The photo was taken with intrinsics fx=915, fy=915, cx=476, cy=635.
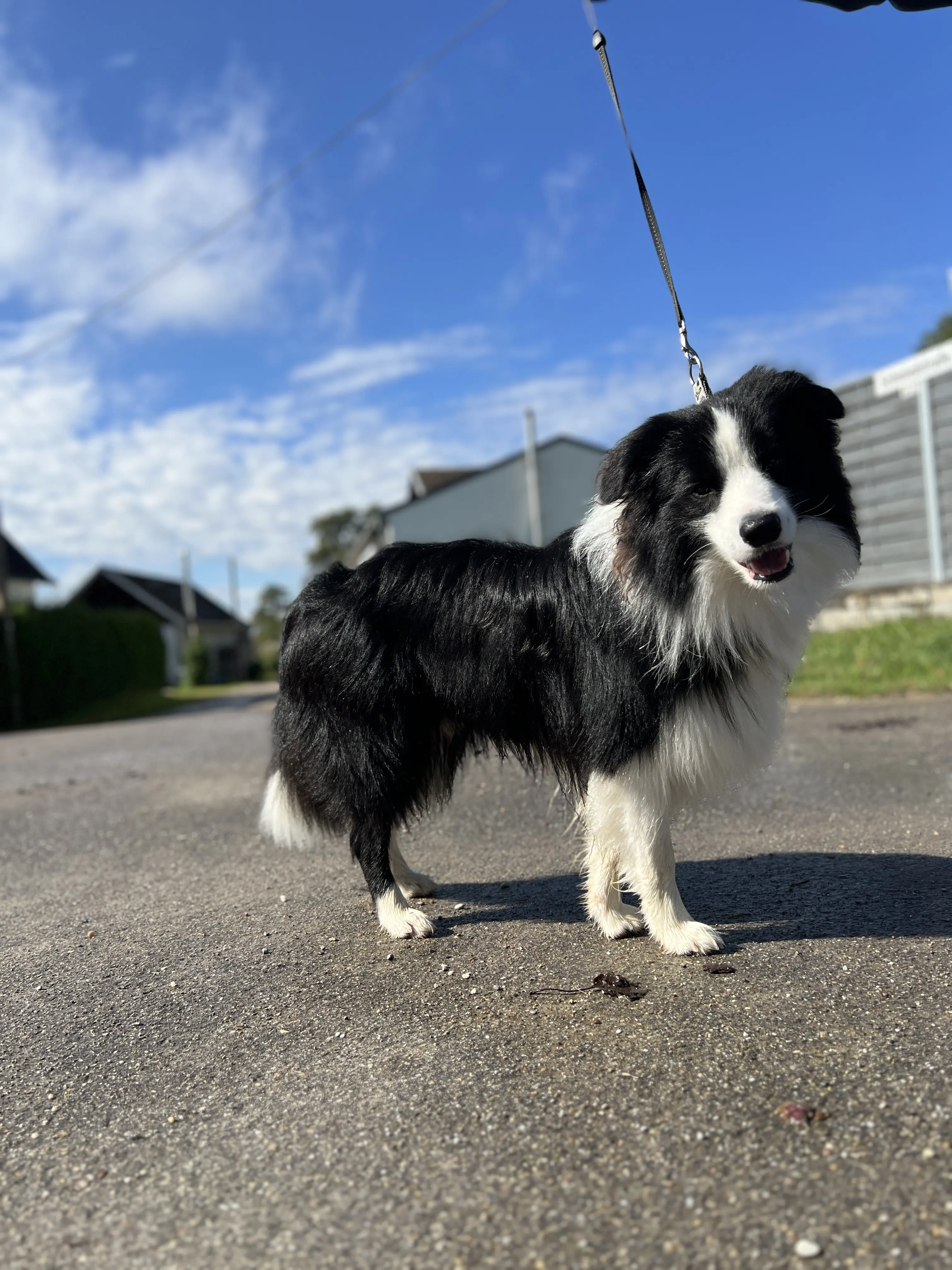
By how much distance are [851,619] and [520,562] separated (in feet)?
30.5

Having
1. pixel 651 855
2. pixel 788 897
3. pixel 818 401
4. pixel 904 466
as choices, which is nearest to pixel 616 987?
pixel 651 855

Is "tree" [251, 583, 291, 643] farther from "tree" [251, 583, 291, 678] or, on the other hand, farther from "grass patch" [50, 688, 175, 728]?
"grass patch" [50, 688, 175, 728]

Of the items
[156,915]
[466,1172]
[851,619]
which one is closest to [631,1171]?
[466,1172]

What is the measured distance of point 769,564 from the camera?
2672 mm

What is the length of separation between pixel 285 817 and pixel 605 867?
137 cm

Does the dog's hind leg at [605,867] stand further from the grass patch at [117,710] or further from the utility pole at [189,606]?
the utility pole at [189,606]

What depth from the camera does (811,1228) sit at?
1.63 meters

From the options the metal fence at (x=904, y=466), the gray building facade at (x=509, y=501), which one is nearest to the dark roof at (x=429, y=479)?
the gray building facade at (x=509, y=501)

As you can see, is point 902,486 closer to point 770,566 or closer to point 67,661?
point 770,566

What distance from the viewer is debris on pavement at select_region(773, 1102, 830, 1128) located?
6.42 feet

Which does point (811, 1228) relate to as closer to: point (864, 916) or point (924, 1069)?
point (924, 1069)

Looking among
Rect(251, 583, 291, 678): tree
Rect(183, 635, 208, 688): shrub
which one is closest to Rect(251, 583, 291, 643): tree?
Rect(251, 583, 291, 678): tree

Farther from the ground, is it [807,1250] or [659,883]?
[659,883]

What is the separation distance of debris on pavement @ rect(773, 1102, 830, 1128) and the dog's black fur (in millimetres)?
1206
